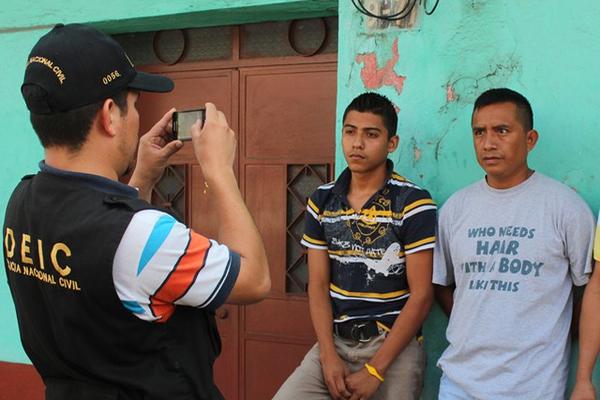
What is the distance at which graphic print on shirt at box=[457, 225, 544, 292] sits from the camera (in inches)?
99.4

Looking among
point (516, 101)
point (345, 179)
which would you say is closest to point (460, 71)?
point (516, 101)

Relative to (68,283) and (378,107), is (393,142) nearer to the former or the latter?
(378,107)

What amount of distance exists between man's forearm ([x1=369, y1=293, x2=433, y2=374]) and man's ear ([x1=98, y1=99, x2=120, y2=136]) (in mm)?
1582

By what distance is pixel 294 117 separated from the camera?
364 centimetres

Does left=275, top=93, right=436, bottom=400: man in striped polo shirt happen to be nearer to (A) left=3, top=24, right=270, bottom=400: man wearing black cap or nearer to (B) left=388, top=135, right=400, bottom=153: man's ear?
(B) left=388, top=135, right=400, bottom=153: man's ear

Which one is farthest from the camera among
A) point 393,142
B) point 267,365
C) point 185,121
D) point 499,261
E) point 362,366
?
point 267,365

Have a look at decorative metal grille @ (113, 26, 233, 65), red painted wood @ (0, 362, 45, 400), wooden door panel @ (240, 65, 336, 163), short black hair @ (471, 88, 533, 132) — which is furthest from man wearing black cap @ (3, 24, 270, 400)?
red painted wood @ (0, 362, 45, 400)

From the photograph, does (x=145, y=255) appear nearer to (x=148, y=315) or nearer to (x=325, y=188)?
(x=148, y=315)

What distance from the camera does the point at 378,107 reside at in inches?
115

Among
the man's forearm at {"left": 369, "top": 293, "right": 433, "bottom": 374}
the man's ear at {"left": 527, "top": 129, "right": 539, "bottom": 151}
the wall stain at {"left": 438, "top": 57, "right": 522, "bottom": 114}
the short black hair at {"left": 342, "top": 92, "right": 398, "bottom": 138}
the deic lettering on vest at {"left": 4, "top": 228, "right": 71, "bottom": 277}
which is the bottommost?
the man's forearm at {"left": 369, "top": 293, "right": 433, "bottom": 374}

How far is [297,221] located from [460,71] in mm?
1221

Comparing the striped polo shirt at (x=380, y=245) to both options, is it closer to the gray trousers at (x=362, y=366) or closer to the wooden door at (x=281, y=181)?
the gray trousers at (x=362, y=366)

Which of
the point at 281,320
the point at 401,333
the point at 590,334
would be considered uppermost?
the point at 590,334

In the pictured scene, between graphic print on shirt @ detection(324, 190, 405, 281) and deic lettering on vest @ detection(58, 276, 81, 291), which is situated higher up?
deic lettering on vest @ detection(58, 276, 81, 291)
